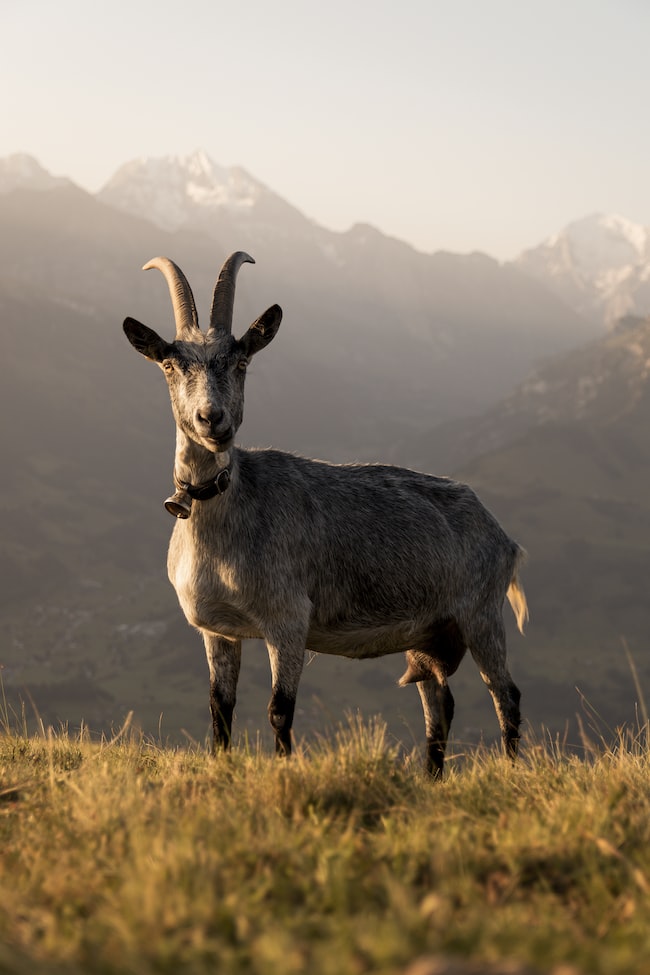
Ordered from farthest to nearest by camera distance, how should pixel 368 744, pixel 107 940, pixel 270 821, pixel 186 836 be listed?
pixel 368 744 < pixel 270 821 < pixel 186 836 < pixel 107 940

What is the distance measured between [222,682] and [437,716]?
2.94 m

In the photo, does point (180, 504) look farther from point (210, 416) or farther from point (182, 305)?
point (182, 305)

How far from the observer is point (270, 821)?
5758mm

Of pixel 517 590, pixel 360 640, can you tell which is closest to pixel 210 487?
pixel 360 640

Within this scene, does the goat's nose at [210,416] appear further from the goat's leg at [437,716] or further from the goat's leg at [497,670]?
the goat's leg at [497,670]

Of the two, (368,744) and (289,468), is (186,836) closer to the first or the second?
(368,744)

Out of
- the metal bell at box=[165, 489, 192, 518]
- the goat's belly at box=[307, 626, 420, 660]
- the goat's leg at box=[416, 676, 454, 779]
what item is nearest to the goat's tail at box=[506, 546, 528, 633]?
the goat's leg at box=[416, 676, 454, 779]

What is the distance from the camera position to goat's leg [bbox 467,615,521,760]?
11.2 m

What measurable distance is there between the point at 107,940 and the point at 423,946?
149cm

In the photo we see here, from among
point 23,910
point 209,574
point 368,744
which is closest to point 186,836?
point 23,910

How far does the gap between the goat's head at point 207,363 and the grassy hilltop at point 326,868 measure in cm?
314

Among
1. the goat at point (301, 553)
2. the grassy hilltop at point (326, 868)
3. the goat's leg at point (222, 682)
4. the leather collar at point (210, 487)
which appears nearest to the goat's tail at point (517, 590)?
the goat at point (301, 553)

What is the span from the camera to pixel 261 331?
10109mm

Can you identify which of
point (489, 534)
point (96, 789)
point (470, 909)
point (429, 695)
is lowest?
point (429, 695)
